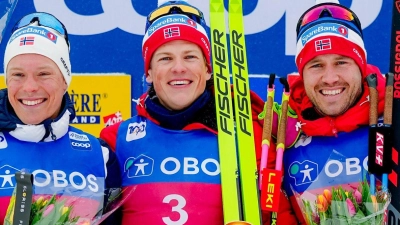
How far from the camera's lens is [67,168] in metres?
3.74

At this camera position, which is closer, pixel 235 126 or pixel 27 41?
pixel 27 41

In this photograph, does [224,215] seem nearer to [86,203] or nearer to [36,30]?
[86,203]

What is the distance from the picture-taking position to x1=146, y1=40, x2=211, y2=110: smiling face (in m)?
3.91

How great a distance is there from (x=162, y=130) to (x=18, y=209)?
0.92 meters

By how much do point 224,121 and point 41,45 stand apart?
3.08 ft

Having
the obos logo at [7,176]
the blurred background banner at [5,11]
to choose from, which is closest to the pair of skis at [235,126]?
the obos logo at [7,176]

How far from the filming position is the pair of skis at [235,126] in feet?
12.5

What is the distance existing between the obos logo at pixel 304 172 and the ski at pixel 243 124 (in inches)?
7.3

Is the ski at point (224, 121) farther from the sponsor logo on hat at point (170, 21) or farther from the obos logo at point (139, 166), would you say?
the obos logo at point (139, 166)

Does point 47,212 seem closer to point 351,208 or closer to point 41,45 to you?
point 41,45

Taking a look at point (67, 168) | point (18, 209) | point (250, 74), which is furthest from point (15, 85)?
point (250, 74)

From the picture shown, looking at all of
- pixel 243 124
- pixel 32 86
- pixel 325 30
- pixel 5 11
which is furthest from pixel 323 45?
pixel 5 11

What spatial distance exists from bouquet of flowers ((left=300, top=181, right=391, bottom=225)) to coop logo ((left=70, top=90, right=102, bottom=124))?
71.3 inches

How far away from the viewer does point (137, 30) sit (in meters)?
4.96
